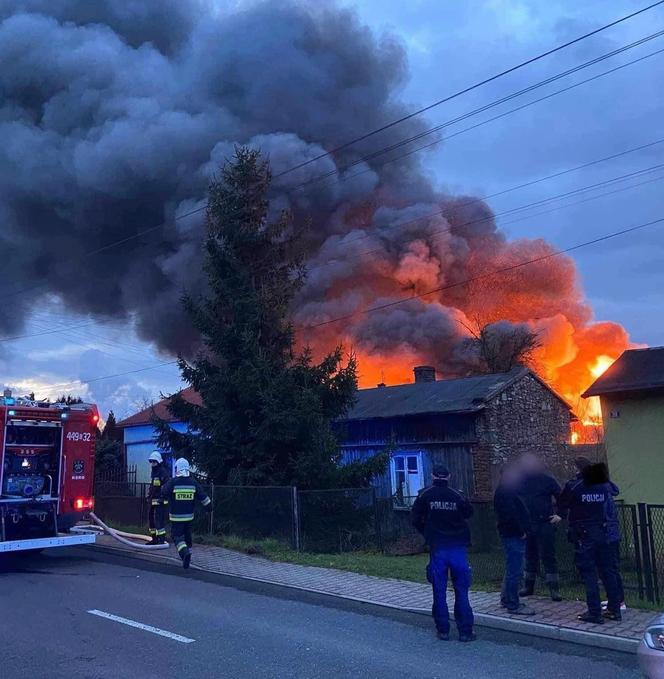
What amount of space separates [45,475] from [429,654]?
6.78 m

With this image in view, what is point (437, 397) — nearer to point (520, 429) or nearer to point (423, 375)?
point (520, 429)

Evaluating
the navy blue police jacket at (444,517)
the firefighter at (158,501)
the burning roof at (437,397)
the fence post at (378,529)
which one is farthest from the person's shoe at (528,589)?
the burning roof at (437,397)

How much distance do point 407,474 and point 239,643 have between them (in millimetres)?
14053

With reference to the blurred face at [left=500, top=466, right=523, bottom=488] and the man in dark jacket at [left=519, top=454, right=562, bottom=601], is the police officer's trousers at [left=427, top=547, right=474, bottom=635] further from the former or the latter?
the man in dark jacket at [left=519, top=454, right=562, bottom=601]

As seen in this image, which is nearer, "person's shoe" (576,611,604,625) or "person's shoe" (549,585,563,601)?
"person's shoe" (576,611,604,625)

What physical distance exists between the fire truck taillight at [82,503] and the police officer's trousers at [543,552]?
6390mm

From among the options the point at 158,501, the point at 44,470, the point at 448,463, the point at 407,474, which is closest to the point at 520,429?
the point at 448,463

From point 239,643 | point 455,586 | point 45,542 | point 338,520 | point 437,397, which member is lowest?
point 239,643

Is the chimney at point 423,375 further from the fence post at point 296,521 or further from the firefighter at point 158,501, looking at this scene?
the firefighter at point 158,501

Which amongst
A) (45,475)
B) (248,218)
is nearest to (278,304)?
(248,218)

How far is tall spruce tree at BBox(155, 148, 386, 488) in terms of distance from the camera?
1223 cm

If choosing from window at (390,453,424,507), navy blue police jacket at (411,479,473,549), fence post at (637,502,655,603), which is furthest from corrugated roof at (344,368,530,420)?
navy blue police jacket at (411,479,473,549)

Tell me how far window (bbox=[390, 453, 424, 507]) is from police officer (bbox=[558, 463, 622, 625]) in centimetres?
1275

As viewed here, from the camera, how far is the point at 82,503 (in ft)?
33.1
